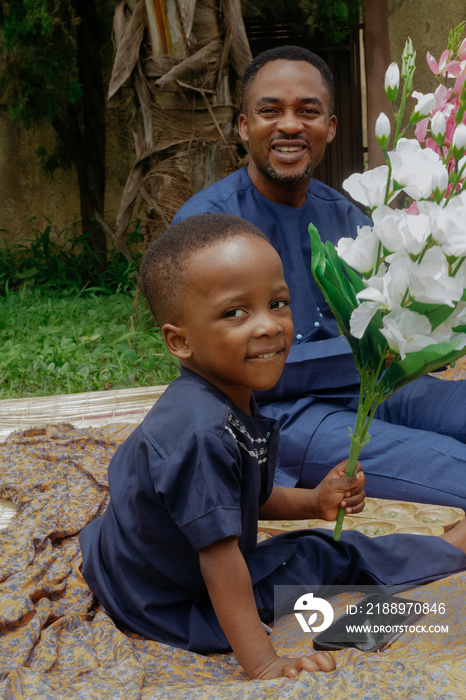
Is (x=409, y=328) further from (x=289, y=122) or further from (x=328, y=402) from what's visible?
(x=289, y=122)

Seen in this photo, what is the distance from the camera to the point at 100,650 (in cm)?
171

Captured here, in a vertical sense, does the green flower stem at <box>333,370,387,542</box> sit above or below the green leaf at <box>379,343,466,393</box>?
below

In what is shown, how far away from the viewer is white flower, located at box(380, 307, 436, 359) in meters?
1.36

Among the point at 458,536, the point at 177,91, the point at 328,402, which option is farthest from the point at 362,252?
the point at 177,91

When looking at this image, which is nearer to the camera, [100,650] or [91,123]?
[100,650]

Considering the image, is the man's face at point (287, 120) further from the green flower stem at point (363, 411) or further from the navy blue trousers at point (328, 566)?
the navy blue trousers at point (328, 566)

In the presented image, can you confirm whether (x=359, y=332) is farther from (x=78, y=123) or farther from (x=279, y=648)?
(x=78, y=123)

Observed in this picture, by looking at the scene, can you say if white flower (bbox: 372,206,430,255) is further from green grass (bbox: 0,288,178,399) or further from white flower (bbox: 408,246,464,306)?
green grass (bbox: 0,288,178,399)

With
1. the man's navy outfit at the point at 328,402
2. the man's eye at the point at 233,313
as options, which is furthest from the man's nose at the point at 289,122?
the man's eye at the point at 233,313

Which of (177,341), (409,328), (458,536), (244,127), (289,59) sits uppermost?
(289,59)

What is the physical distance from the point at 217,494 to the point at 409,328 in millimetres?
482

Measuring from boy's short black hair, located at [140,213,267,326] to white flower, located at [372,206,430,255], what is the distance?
0.40 m

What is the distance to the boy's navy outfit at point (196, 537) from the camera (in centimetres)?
154

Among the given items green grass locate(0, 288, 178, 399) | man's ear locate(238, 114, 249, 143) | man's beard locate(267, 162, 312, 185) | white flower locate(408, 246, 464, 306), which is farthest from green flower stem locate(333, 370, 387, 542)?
green grass locate(0, 288, 178, 399)
